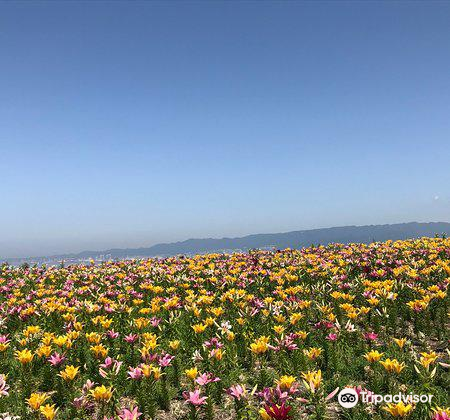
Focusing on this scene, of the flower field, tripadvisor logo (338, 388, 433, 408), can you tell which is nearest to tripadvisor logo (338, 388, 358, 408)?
tripadvisor logo (338, 388, 433, 408)

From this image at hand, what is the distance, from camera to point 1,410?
546 cm

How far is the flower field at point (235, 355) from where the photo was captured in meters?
5.12

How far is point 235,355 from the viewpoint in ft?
23.5

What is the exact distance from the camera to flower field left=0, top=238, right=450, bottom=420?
5.12m

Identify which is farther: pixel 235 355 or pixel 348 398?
pixel 235 355

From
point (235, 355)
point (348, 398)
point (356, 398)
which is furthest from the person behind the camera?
point (235, 355)

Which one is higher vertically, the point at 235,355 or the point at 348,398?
the point at 348,398

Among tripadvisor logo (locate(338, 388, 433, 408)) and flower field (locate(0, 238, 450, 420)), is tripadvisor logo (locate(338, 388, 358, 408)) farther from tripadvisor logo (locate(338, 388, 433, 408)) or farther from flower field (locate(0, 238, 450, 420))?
flower field (locate(0, 238, 450, 420))

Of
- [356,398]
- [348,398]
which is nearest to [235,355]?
[348,398]

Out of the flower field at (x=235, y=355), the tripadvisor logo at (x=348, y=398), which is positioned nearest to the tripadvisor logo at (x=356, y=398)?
the tripadvisor logo at (x=348, y=398)

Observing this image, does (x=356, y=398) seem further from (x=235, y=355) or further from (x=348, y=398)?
(x=235, y=355)

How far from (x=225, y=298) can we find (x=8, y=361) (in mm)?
5444

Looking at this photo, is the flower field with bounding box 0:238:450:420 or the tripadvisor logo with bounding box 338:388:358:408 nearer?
the tripadvisor logo with bounding box 338:388:358:408

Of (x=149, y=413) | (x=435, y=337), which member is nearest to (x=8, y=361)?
(x=149, y=413)
